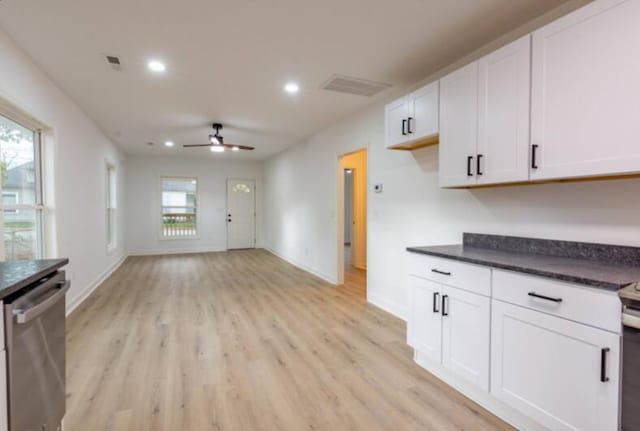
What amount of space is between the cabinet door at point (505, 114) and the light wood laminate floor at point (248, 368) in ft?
5.12

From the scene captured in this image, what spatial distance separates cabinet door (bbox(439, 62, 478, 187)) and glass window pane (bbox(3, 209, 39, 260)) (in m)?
3.69

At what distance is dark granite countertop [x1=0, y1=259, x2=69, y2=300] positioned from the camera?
1172 mm

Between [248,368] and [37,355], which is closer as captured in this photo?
[37,355]

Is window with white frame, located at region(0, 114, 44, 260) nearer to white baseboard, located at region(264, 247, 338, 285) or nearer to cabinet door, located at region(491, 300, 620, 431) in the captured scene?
cabinet door, located at region(491, 300, 620, 431)

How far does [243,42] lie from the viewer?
2604 mm

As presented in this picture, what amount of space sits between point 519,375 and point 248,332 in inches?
93.9

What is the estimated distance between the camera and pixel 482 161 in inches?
91.0

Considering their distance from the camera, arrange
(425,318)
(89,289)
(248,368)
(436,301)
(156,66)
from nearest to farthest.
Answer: (436,301) < (425,318) < (248,368) < (156,66) < (89,289)

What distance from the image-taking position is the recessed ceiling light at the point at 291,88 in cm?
349

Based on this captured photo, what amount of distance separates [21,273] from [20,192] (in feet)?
7.46

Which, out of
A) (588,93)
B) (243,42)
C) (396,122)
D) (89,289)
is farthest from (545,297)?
(89,289)

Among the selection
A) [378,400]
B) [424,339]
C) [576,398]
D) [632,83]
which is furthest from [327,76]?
[576,398]

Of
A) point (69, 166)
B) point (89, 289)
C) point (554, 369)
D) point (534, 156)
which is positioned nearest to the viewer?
point (554, 369)

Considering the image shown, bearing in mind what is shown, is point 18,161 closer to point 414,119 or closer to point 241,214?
point 414,119
